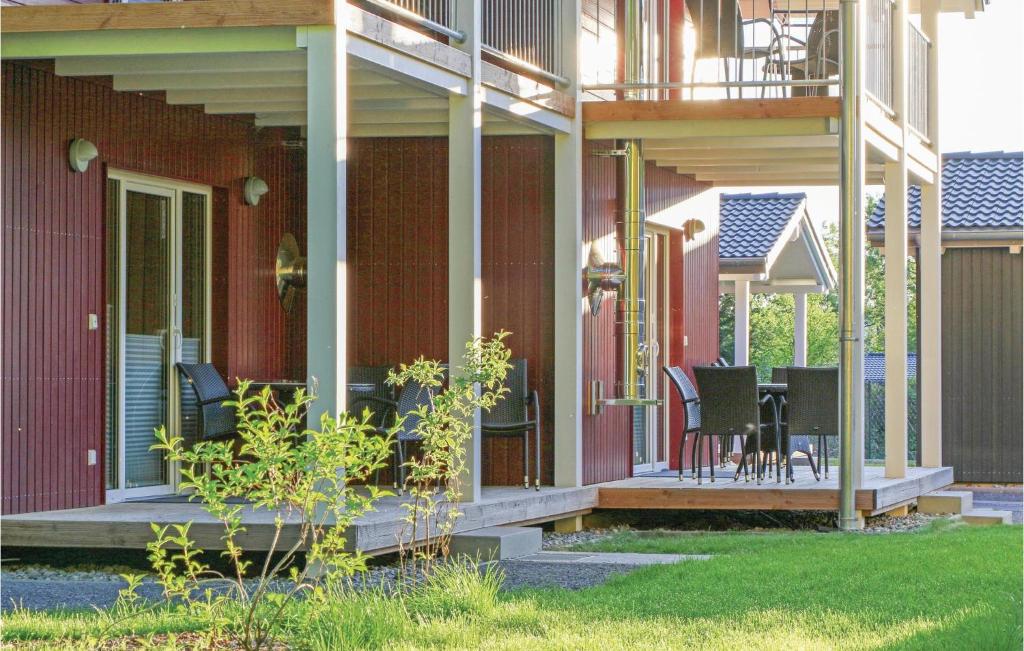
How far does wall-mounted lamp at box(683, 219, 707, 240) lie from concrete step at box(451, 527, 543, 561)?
212 inches

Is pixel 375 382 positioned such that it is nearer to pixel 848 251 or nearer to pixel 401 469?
pixel 401 469

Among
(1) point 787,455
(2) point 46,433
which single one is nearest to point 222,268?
(2) point 46,433

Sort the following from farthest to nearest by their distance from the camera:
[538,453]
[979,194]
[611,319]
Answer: [979,194]
[611,319]
[538,453]

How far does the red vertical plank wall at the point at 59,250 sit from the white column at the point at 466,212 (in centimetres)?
201

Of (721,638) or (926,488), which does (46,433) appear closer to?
(721,638)

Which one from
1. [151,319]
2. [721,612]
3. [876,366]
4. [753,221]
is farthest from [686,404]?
[876,366]

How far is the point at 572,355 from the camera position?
10234 millimetres

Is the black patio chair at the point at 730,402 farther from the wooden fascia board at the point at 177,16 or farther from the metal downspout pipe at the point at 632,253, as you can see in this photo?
the wooden fascia board at the point at 177,16

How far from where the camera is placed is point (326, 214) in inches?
284

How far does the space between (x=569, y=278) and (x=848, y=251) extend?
190 cm

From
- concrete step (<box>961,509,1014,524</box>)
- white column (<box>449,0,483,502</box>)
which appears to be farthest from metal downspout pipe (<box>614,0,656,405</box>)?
concrete step (<box>961,509,1014,524</box>)

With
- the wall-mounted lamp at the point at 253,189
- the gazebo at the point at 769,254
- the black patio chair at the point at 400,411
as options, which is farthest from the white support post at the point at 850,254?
the gazebo at the point at 769,254

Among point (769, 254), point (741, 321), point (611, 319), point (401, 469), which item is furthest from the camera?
point (741, 321)

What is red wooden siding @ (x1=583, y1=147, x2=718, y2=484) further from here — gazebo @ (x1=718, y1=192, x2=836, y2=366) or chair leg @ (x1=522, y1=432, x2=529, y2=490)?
gazebo @ (x1=718, y1=192, x2=836, y2=366)
